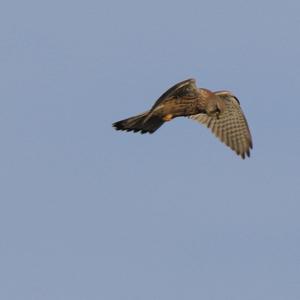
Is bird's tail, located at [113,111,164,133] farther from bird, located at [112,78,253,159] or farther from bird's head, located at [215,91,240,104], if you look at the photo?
bird's head, located at [215,91,240,104]

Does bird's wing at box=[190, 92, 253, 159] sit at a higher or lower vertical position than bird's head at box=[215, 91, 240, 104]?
lower

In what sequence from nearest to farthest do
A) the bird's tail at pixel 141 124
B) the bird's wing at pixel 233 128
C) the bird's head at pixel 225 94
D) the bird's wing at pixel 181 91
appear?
the bird's wing at pixel 181 91, the bird's tail at pixel 141 124, the bird's head at pixel 225 94, the bird's wing at pixel 233 128

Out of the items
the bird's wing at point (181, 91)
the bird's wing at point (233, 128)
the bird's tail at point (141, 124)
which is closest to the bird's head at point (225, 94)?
the bird's wing at point (233, 128)

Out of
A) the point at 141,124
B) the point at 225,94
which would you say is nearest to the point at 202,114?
the point at 225,94

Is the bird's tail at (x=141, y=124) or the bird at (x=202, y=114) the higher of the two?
the bird at (x=202, y=114)

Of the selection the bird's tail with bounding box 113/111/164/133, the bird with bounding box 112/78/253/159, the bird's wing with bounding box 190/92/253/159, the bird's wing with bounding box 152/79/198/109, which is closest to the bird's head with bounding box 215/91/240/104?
the bird with bounding box 112/78/253/159

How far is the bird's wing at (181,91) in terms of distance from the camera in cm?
2158

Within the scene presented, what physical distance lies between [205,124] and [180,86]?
3274 millimetres

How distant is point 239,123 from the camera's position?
24984 millimetres

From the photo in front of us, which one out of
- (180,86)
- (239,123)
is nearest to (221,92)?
(239,123)

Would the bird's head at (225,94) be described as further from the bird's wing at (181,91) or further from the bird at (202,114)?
the bird's wing at (181,91)

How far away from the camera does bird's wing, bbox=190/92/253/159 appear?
81.5 ft

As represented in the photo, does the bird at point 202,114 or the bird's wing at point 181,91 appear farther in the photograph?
the bird at point 202,114

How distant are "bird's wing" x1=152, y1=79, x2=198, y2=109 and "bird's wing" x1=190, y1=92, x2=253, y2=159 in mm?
2337
